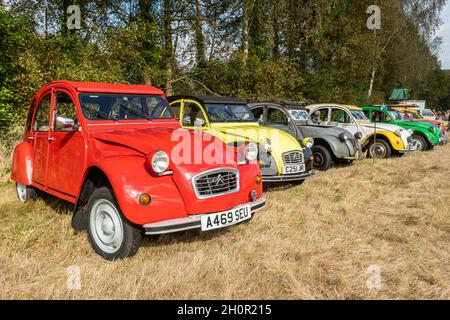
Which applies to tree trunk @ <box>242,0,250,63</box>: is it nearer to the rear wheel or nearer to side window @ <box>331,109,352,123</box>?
side window @ <box>331,109,352,123</box>

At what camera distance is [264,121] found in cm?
821

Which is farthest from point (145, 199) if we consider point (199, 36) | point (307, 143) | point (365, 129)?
point (199, 36)

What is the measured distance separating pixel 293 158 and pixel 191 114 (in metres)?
2.19

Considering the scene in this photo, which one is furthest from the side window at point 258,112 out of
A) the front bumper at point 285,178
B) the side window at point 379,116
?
the side window at point 379,116

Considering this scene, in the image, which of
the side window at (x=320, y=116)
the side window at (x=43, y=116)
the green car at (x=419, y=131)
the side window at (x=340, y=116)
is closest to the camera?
the side window at (x=43, y=116)

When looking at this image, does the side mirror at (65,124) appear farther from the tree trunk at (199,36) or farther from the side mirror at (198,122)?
the tree trunk at (199,36)

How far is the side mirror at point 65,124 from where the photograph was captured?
386 centimetres

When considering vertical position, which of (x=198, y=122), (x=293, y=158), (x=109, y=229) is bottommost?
(x=109, y=229)

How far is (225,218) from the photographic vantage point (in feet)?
11.4

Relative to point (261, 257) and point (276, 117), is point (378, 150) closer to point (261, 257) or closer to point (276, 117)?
point (276, 117)

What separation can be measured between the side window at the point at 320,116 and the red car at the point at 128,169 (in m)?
6.83

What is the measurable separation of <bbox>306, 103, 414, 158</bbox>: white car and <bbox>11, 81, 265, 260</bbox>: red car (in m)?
7.19
